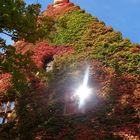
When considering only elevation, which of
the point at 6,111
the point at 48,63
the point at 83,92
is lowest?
the point at 6,111

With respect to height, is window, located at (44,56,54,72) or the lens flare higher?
window, located at (44,56,54,72)

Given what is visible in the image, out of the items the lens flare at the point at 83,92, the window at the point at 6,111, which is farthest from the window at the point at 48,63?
the lens flare at the point at 83,92

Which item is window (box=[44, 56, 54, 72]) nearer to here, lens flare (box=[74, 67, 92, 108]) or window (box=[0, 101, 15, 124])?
window (box=[0, 101, 15, 124])

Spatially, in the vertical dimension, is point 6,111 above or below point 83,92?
below

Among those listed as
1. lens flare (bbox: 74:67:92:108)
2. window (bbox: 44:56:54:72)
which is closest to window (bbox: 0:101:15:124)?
window (bbox: 44:56:54:72)

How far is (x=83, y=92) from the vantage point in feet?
75.0

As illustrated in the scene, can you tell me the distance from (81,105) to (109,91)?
70.4 inches

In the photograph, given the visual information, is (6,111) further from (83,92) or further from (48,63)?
(83,92)

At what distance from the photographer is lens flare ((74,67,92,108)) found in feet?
73.7

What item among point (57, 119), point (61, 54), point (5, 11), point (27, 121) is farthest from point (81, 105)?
point (5, 11)

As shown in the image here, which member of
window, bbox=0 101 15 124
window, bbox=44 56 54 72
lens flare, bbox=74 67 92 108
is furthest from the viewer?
window, bbox=44 56 54 72

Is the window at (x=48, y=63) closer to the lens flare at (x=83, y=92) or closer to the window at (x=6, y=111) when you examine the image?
the window at (x=6, y=111)

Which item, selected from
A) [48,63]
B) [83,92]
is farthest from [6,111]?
[83,92]

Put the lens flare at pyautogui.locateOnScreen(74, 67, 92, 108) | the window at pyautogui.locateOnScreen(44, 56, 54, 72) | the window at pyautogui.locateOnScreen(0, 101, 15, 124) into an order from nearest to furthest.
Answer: the lens flare at pyautogui.locateOnScreen(74, 67, 92, 108) → the window at pyautogui.locateOnScreen(0, 101, 15, 124) → the window at pyautogui.locateOnScreen(44, 56, 54, 72)
